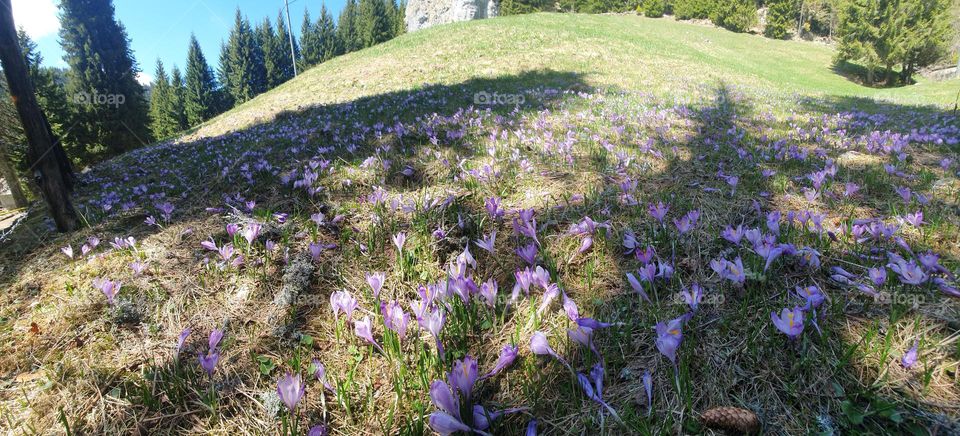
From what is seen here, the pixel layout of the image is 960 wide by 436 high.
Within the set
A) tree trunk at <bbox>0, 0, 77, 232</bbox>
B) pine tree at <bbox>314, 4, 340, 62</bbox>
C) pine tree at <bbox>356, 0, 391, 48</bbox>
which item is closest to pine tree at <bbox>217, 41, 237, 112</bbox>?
pine tree at <bbox>314, 4, 340, 62</bbox>

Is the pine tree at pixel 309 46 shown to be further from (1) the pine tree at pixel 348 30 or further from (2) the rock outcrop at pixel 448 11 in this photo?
(2) the rock outcrop at pixel 448 11

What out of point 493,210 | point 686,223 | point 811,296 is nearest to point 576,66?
point 493,210

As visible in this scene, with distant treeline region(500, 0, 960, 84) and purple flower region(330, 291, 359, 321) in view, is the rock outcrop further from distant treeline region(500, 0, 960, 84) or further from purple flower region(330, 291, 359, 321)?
purple flower region(330, 291, 359, 321)

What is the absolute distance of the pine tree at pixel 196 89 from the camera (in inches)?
2211

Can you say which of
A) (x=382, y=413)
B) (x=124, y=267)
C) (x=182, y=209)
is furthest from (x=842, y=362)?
(x=182, y=209)

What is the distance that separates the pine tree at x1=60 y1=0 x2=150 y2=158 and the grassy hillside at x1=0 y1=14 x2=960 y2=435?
34320 mm

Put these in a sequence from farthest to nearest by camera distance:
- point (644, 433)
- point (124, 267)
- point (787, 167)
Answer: point (787, 167) < point (124, 267) < point (644, 433)

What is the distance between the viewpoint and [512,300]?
1.81 metres

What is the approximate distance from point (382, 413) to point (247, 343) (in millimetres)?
820

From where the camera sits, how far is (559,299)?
6.15 feet

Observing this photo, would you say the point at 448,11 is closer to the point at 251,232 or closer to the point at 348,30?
the point at 348,30

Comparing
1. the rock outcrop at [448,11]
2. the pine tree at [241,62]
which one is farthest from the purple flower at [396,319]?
the pine tree at [241,62]

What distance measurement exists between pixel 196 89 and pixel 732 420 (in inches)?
2873

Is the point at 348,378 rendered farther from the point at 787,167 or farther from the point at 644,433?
the point at 787,167
